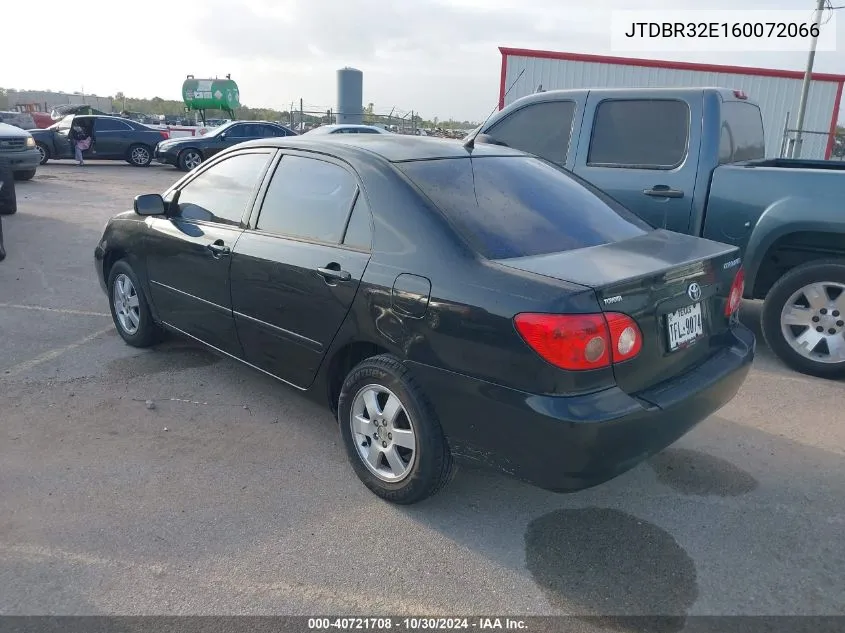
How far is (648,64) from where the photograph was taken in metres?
18.9

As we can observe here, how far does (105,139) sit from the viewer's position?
20.9 metres

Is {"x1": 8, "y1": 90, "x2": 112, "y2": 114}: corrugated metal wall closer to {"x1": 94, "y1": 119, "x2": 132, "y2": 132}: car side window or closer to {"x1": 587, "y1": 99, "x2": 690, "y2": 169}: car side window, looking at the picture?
{"x1": 94, "y1": 119, "x2": 132, "y2": 132}: car side window

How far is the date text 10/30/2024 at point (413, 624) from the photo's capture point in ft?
8.38

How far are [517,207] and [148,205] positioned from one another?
251cm

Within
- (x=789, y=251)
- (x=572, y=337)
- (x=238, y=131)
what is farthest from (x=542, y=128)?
(x=238, y=131)

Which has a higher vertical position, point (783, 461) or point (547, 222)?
point (547, 222)

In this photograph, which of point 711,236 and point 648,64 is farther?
point 648,64

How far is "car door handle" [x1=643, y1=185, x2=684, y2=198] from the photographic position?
527cm

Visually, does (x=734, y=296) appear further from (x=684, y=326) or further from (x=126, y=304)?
(x=126, y=304)

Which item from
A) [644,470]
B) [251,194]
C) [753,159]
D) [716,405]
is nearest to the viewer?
[716,405]

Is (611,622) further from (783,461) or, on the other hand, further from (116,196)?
(116,196)

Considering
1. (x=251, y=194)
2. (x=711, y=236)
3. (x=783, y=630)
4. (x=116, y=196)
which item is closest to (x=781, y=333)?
(x=711, y=236)

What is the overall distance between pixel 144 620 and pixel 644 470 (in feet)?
8.12

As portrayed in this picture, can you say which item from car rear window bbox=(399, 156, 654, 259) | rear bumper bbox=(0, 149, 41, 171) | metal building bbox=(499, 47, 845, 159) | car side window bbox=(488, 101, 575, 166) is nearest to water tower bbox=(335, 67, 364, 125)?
metal building bbox=(499, 47, 845, 159)
